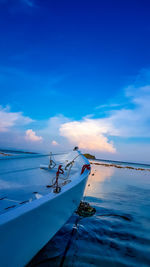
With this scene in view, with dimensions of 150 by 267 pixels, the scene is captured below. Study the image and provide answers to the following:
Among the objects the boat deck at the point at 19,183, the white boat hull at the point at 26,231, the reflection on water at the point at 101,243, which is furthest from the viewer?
the reflection on water at the point at 101,243

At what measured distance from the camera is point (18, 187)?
11.0 feet

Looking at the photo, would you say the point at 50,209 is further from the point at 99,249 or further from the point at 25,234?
the point at 99,249

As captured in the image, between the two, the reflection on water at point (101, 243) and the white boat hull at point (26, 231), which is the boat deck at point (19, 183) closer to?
the white boat hull at point (26, 231)

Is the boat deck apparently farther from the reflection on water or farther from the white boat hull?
the reflection on water

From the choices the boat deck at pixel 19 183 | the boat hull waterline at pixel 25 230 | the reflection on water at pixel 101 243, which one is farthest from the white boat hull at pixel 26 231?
the reflection on water at pixel 101 243

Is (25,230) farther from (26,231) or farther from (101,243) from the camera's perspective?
(101,243)

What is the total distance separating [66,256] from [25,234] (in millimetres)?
1962

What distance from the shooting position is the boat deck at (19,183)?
264 cm

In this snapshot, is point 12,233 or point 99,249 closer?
point 12,233

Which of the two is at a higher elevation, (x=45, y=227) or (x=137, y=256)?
(x=45, y=227)

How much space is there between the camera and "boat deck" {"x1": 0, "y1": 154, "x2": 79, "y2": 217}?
8.67 ft

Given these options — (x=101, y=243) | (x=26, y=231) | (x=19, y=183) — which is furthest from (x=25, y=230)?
(x=101, y=243)

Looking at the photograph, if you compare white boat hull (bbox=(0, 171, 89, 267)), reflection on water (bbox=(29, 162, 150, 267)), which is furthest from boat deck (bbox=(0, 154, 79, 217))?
reflection on water (bbox=(29, 162, 150, 267))

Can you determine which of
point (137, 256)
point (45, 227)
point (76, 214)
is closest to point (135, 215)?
point (76, 214)
